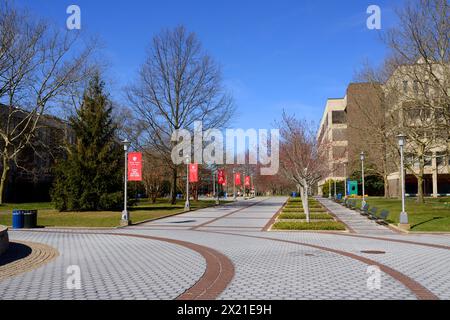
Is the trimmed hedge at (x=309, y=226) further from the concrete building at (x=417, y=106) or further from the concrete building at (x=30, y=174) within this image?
the concrete building at (x=30, y=174)

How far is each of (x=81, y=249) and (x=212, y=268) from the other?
549 centimetres

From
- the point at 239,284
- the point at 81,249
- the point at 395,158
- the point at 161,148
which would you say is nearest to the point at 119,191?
the point at 161,148

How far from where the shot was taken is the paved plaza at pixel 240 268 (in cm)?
794

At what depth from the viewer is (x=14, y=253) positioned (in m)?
13.0

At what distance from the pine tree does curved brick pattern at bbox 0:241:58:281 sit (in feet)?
65.4

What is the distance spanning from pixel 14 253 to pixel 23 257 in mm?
992

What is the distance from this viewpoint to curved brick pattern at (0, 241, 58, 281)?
1027 centimetres

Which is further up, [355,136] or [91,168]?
[355,136]

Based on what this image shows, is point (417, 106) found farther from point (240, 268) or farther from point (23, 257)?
point (23, 257)

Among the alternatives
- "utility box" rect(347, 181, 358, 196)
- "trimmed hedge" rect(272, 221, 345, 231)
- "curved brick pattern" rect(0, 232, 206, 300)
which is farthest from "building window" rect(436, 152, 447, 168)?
"curved brick pattern" rect(0, 232, 206, 300)

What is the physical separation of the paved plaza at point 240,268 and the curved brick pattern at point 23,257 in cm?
29

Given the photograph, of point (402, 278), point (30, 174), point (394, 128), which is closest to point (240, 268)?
point (402, 278)

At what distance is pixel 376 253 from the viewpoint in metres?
13.2

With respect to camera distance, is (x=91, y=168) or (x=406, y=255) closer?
(x=406, y=255)
